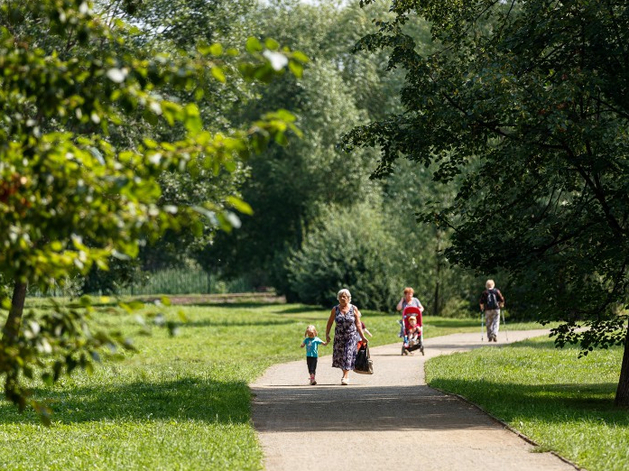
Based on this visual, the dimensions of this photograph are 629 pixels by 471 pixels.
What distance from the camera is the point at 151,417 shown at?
46.7ft

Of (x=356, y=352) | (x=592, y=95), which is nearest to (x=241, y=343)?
(x=356, y=352)

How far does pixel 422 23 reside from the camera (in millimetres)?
52031

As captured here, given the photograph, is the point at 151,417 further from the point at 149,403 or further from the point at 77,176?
the point at 77,176

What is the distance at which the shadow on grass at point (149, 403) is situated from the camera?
46.8ft

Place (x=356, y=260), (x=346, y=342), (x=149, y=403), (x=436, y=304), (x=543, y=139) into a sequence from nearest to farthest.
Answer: (x=543, y=139) < (x=149, y=403) < (x=346, y=342) < (x=436, y=304) < (x=356, y=260)

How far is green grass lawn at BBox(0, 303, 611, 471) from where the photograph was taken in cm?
1064

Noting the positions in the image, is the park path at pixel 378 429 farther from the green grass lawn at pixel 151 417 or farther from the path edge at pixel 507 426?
the green grass lawn at pixel 151 417

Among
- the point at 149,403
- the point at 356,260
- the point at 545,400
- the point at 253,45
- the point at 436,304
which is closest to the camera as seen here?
the point at 253,45

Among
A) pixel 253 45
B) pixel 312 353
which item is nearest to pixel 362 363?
pixel 312 353

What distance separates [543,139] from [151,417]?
625 centimetres

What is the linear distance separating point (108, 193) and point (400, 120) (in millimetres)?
10004

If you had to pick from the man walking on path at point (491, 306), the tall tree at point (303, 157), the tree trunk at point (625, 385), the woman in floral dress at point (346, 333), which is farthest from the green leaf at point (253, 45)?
the tall tree at point (303, 157)

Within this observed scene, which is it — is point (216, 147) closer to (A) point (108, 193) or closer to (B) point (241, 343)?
(A) point (108, 193)

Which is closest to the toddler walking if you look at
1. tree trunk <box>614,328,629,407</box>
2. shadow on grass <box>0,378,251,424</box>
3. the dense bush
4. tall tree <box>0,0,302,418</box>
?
shadow on grass <box>0,378,251,424</box>
